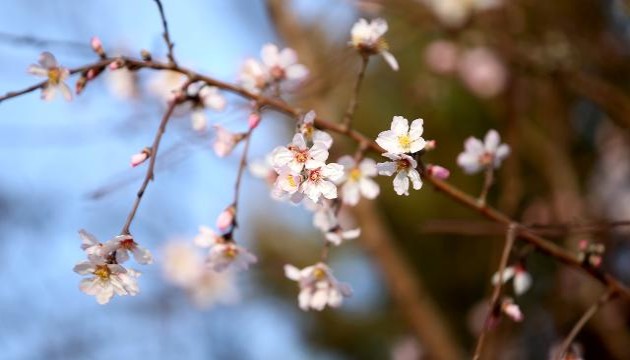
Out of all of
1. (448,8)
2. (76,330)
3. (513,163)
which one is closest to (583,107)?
(448,8)

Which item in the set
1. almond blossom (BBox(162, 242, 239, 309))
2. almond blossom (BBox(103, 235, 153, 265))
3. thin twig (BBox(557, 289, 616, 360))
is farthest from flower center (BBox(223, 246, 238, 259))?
almond blossom (BBox(162, 242, 239, 309))

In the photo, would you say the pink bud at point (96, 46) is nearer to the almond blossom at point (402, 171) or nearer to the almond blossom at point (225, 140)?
the almond blossom at point (225, 140)

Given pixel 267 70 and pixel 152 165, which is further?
pixel 267 70

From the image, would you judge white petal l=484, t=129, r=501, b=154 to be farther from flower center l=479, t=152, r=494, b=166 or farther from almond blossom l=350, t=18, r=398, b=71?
almond blossom l=350, t=18, r=398, b=71

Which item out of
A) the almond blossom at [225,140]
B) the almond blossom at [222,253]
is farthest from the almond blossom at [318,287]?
the almond blossom at [225,140]

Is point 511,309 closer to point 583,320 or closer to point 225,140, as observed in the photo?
point 583,320

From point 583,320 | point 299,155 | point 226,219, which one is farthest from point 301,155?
point 583,320

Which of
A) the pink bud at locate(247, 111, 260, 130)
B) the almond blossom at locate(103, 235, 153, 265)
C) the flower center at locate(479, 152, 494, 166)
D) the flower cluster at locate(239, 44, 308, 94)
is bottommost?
the almond blossom at locate(103, 235, 153, 265)
